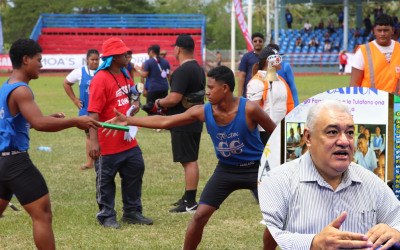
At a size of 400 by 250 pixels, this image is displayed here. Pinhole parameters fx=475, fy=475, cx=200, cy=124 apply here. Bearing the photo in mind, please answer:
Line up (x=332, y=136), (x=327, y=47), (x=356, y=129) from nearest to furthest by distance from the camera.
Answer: (x=332, y=136)
(x=356, y=129)
(x=327, y=47)

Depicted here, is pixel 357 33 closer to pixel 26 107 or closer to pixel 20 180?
pixel 26 107

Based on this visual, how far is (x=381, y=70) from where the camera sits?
16.3 ft

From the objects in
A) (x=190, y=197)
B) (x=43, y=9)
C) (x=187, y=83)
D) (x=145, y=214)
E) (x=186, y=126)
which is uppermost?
(x=43, y=9)

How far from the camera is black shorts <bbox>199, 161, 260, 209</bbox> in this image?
3.98 m

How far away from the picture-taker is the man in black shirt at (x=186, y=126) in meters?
5.73

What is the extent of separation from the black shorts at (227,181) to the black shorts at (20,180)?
52.6 inches

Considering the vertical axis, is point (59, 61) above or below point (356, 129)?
below

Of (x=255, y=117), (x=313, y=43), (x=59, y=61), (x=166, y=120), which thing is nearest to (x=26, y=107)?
(x=166, y=120)

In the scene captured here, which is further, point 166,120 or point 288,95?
point 288,95

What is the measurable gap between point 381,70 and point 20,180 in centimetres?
368

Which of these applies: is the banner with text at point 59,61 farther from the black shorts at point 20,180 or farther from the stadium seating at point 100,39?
the black shorts at point 20,180

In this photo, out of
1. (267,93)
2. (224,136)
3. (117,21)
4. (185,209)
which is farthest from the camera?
(117,21)

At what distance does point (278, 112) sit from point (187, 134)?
1.14 metres

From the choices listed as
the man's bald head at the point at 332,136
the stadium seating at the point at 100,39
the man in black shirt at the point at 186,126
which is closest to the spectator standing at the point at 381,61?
the man in black shirt at the point at 186,126
